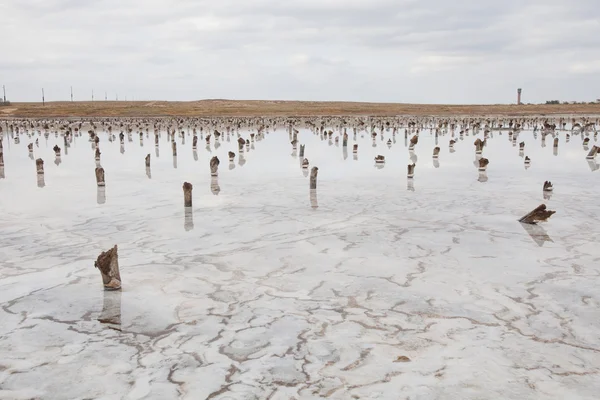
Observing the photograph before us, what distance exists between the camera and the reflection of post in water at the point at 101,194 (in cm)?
1638

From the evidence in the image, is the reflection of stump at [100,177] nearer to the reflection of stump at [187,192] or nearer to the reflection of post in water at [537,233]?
the reflection of stump at [187,192]

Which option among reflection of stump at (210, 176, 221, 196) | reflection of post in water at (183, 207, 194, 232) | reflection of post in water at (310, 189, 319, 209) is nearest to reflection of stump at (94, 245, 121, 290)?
reflection of post in water at (183, 207, 194, 232)

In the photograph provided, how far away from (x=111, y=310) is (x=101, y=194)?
10526 mm

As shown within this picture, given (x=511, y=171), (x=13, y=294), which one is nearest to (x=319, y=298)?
(x=13, y=294)

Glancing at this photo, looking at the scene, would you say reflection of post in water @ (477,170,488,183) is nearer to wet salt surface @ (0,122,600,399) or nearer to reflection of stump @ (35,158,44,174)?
wet salt surface @ (0,122,600,399)

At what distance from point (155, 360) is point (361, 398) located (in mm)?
2370

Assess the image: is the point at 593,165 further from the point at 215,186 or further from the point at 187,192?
the point at 187,192

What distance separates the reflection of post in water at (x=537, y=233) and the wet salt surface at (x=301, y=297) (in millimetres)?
83

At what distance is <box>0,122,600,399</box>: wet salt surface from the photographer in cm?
591

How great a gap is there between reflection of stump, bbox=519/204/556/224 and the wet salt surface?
51 centimetres

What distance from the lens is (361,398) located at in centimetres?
549

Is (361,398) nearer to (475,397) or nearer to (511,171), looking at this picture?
(475,397)

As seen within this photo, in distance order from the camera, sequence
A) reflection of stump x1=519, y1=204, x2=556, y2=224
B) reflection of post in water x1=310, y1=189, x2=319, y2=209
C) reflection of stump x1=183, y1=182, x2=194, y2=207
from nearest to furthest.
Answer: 1. reflection of stump x1=519, y1=204, x2=556, y2=224
2. reflection of stump x1=183, y1=182, x2=194, y2=207
3. reflection of post in water x1=310, y1=189, x2=319, y2=209

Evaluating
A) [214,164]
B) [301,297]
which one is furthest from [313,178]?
[301,297]
